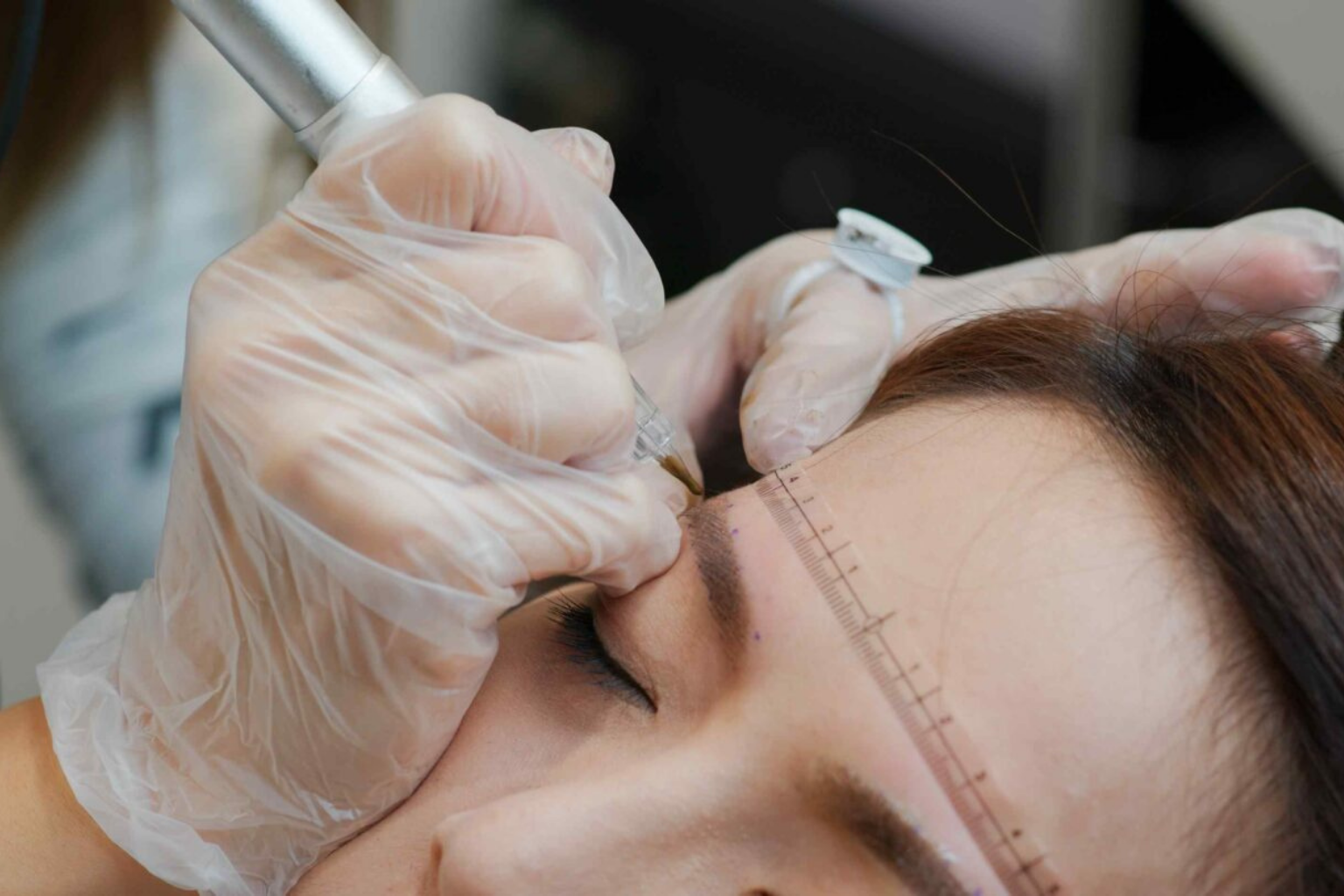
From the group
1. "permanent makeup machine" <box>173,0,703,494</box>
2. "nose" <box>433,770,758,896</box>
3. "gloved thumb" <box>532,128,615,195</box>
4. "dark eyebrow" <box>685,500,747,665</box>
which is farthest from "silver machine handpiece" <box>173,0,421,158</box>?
"nose" <box>433,770,758,896</box>

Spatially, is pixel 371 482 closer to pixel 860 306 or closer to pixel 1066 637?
pixel 1066 637

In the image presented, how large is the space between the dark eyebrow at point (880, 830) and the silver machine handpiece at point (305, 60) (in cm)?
52

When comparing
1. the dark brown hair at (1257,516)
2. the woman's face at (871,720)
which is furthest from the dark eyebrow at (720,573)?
the dark brown hair at (1257,516)

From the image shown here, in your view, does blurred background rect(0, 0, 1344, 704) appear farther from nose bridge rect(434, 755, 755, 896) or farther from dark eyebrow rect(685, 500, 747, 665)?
nose bridge rect(434, 755, 755, 896)

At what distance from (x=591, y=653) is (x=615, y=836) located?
145mm

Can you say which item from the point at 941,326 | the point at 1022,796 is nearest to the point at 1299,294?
Answer: the point at 941,326

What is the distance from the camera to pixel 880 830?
2.05 feet

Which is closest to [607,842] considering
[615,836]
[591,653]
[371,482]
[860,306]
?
[615,836]

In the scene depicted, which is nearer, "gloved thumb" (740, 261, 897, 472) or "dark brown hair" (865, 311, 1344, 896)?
"dark brown hair" (865, 311, 1344, 896)

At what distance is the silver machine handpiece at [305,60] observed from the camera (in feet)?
2.22

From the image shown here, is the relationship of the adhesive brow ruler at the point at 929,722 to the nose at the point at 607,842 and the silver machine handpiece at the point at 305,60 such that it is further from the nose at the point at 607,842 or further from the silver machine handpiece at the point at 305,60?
the silver machine handpiece at the point at 305,60

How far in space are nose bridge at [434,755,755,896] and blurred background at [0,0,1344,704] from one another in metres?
0.58

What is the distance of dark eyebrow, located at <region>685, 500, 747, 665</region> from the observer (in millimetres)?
687

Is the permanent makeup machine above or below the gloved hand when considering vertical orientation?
above
